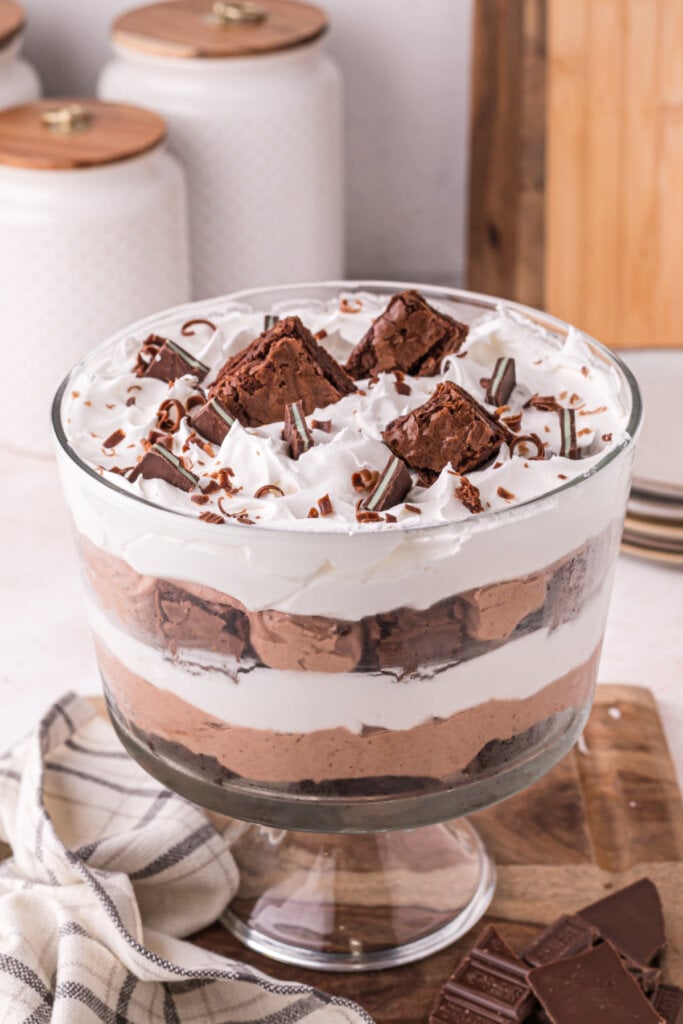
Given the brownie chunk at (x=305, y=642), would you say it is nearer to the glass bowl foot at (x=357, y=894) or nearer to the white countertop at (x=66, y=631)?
the glass bowl foot at (x=357, y=894)

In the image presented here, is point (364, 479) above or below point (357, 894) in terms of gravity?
above

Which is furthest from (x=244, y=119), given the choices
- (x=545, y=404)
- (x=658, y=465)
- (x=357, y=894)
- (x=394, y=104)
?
(x=357, y=894)

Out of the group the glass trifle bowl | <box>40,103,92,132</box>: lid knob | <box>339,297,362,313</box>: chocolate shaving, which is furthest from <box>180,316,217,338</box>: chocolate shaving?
<box>40,103,92,132</box>: lid knob

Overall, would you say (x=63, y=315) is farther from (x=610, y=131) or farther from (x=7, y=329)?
(x=610, y=131)

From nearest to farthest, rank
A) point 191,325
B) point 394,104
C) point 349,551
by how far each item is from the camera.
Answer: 1. point 349,551
2. point 191,325
3. point 394,104

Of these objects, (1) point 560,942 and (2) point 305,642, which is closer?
(2) point 305,642

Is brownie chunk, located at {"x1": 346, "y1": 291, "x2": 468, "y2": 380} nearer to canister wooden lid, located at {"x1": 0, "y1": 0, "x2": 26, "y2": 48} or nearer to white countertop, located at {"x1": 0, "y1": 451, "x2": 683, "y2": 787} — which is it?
white countertop, located at {"x1": 0, "y1": 451, "x2": 683, "y2": 787}

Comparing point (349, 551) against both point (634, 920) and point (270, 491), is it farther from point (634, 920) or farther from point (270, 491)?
point (634, 920)

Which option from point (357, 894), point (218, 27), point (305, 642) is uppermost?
point (218, 27)
